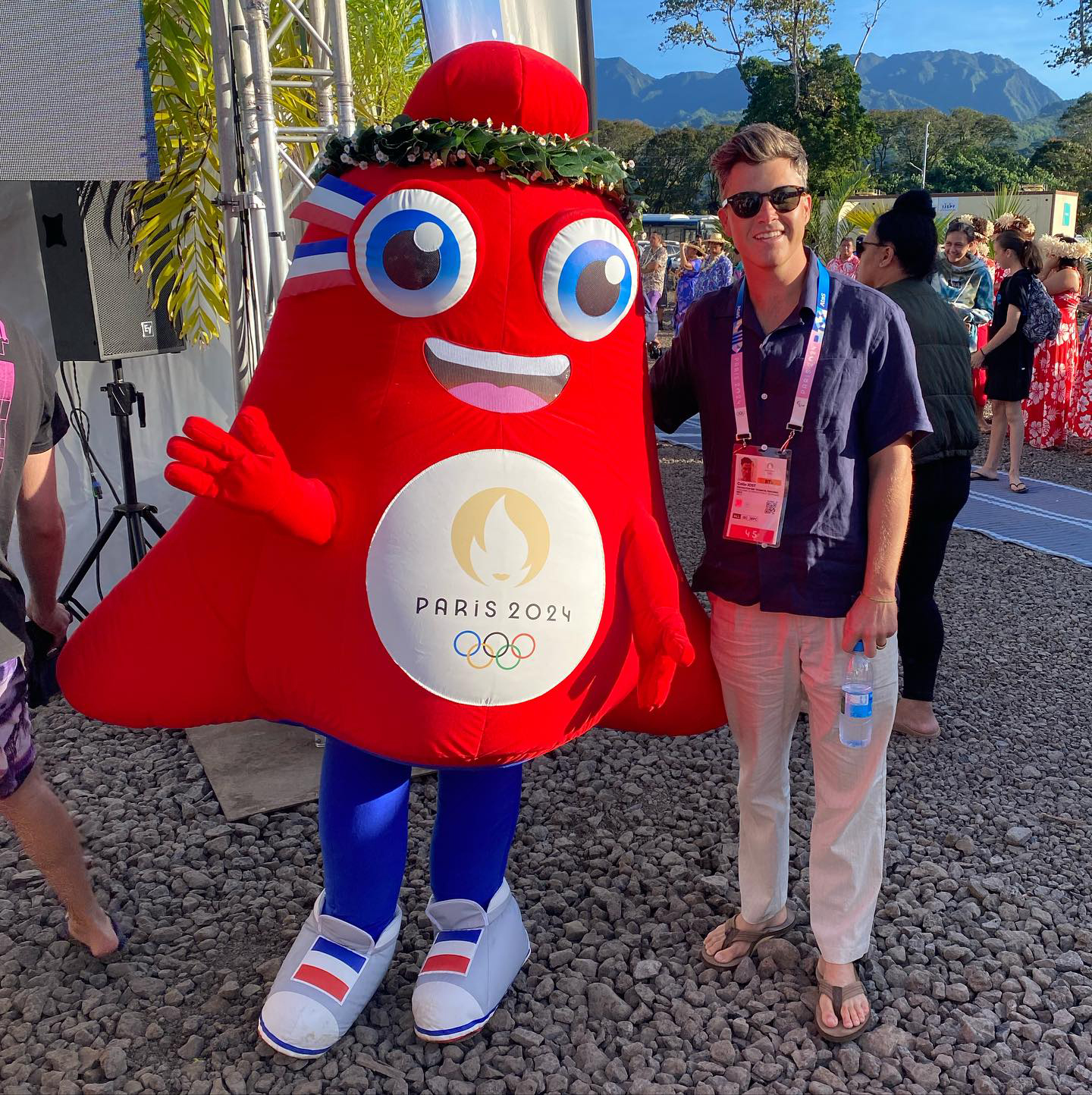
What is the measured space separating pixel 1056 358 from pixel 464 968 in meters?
7.75

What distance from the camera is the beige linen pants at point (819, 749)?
6.32 feet

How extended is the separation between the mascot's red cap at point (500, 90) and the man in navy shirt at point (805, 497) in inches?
12.4

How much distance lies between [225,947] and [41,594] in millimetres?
925

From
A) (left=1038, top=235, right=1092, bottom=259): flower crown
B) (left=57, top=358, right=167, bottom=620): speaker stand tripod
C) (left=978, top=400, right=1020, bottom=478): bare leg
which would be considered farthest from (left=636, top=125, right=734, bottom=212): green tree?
(left=57, top=358, right=167, bottom=620): speaker stand tripod

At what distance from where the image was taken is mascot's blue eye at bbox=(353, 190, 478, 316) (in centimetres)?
167

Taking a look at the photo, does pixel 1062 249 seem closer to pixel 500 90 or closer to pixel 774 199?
pixel 774 199

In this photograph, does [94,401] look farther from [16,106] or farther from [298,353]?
[298,353]

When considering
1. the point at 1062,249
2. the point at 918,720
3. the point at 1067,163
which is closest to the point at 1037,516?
the point at 1062,249

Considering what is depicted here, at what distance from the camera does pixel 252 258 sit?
10.0 feet

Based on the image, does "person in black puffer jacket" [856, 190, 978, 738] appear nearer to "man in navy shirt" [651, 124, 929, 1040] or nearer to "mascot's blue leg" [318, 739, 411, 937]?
"man in navy shirt" [651, 124, 929, 1040]

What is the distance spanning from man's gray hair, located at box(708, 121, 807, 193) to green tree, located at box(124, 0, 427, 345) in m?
2.55

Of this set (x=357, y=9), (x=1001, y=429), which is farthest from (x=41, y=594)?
(x=1001, y=429)

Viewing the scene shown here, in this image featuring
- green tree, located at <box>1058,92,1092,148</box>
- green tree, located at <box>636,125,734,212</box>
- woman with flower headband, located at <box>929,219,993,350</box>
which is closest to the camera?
woman with flower headband, located at <box>929,219,993,350</box>

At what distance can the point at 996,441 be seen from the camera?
7203 millimetres
